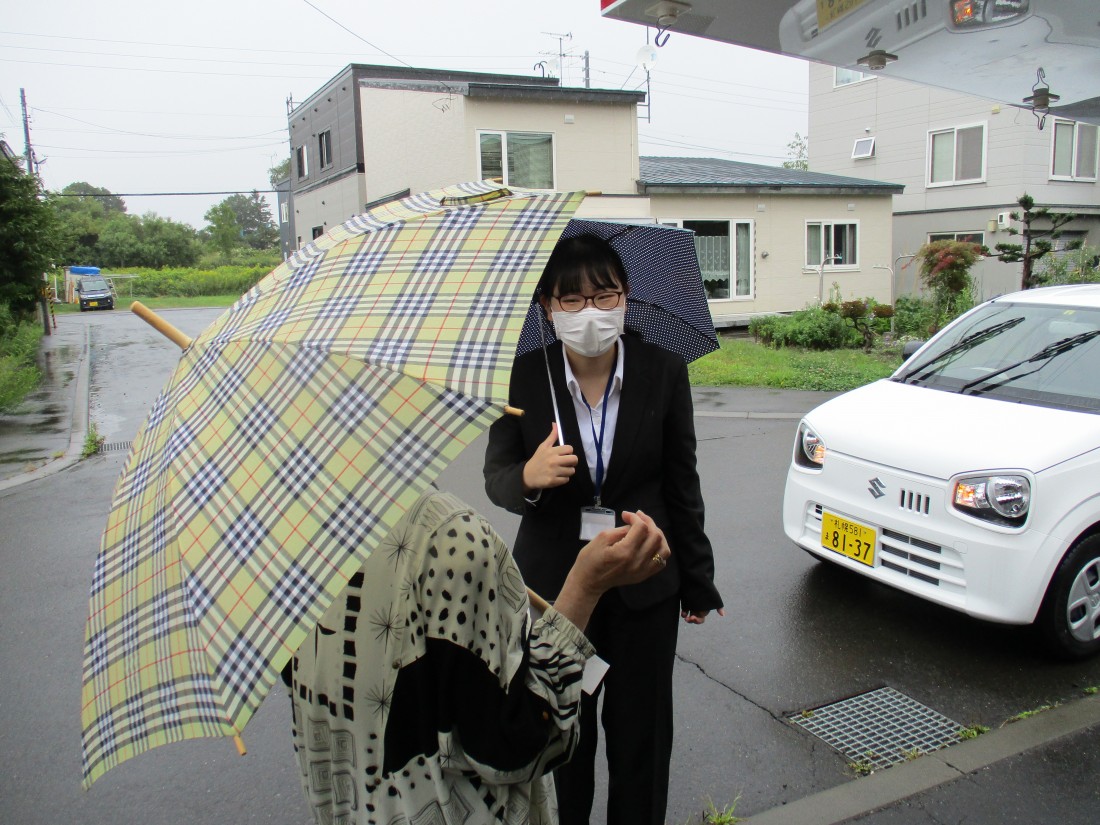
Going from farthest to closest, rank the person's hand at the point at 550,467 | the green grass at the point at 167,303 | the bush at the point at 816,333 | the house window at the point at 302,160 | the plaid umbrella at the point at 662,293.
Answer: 1. the green grass at the point at 167,303
2. the house window at the point at 302,160
3. the bush at the point at 816,333
4. the plaid umbrella at the point at 662,293
5. the person's hand at the point at 550,467

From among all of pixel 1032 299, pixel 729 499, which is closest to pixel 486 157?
pixel 729 499

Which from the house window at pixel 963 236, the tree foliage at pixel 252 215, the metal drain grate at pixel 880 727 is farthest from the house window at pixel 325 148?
the tree foliage at pixel 252 215

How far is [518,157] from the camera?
66.0ft

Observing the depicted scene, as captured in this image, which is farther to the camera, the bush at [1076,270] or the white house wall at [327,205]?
the white house wall at [327,205]

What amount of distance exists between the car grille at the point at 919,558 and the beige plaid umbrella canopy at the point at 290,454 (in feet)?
10.1

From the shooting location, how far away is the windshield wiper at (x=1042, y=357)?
4523mm

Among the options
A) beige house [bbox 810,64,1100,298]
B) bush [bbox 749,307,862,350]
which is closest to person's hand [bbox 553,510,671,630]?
bush [bbox 749,307,862,350]

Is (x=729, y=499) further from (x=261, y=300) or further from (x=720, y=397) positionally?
(x=261, y=300)

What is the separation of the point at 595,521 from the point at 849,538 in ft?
8.23

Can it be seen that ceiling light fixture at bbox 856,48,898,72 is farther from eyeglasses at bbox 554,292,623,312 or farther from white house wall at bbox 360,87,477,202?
white house wall at bbox 360,87,477,202

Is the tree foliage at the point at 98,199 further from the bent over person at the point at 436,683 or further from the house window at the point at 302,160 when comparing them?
the bent over person at the point at 436,683

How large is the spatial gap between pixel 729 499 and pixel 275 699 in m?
4.11

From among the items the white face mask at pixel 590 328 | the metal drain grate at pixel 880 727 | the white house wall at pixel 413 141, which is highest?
the white house wall at pixel 413 141

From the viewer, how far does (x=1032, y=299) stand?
16.8 ft
